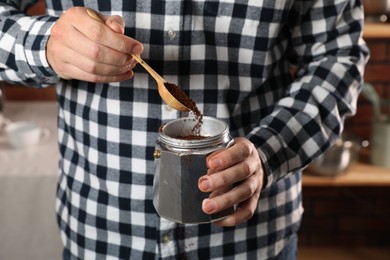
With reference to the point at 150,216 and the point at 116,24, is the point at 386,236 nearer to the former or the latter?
the point at 150,216

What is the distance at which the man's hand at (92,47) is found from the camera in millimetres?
730

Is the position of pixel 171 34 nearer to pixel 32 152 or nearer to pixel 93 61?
pixel 93 61

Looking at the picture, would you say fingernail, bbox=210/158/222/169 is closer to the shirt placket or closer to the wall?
the shirt placket

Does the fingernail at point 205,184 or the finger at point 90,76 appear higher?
the finger at point 90,76

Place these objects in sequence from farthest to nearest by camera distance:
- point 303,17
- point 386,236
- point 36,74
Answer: point 386,236 < point 303,17 < point 36,74

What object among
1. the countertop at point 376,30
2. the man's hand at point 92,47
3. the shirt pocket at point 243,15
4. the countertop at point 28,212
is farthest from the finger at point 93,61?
the countertop at point 376,30

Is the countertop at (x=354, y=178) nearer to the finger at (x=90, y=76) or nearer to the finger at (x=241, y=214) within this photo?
the finger at (x=241, y=214)

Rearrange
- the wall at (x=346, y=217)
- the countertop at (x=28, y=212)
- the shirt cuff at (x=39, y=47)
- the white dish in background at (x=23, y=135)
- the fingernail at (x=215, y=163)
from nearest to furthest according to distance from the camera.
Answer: the fingernail at (x=215, y=163), the shirt cuff at (x=39, y=47), the countertop at (x=28, y=212), the white dish in background at (x=23, y=135), the wall at (x=346, y=217)

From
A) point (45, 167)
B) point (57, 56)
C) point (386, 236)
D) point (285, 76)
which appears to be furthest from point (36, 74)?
point (386, 236)

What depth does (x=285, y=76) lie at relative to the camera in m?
1.05

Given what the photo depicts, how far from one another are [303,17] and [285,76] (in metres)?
0.10

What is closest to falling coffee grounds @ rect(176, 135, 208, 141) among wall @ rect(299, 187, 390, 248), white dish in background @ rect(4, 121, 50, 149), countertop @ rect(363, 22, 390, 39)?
white dish in background @ rect(4, 121, 50, 149)

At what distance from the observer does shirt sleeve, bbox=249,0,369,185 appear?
952mm

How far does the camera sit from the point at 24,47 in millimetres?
884
